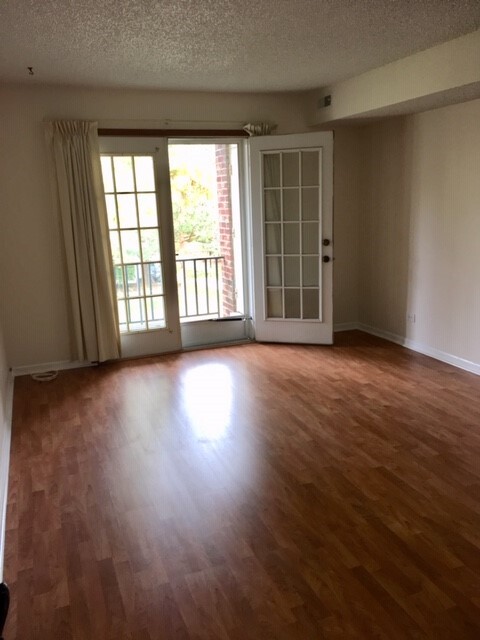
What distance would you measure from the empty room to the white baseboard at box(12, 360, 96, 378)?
0.06 feet

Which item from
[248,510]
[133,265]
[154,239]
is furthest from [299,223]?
[248,510]

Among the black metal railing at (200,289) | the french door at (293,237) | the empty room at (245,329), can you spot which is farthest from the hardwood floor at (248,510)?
the black metal railing at (200,289)

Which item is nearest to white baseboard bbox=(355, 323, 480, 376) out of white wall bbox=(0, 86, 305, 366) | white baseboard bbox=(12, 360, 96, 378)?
white wall bbox=(0, 86, 305, 366)

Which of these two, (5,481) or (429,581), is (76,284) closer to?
(5,481)

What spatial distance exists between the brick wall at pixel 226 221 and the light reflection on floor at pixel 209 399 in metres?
1.96

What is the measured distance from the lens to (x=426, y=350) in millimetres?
4941

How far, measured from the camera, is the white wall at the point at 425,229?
4.29m

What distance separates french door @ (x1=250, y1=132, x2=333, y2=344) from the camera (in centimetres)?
499

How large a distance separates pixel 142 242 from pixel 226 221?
1.55 metres

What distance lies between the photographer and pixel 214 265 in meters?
7.03

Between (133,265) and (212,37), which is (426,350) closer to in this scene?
(133,265)

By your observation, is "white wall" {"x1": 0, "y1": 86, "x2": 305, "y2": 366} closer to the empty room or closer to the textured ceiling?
the empty room

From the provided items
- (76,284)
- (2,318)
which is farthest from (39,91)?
(2,318)

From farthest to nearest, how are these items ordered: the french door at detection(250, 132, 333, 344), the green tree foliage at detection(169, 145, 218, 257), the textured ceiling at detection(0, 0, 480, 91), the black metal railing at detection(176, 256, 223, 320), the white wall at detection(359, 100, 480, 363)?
the green tree foliage at detection(169, 145, 218, 257)
the black metal railing at detection(176, 256, 223, 320)
the french door at detection(250, 132, 333, 344)
the white wall at detection(359, 100, 480, 363)
the textured ceiling at detection(0, 0, 480, 91)
